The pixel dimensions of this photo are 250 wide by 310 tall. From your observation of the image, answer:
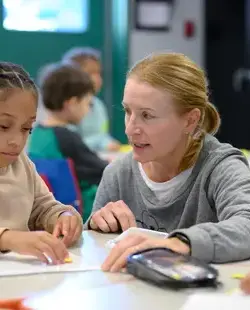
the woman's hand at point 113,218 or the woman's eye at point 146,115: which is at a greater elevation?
the woman's eye at point 146,115

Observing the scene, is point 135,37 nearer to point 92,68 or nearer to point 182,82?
point 92,68

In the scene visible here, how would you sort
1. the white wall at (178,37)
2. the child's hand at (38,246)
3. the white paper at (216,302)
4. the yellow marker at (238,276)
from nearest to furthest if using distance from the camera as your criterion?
the white paper at (216,302) < the yellow marker at (238,276) < the child's hand at (38,246) < the white wall at (178,37)

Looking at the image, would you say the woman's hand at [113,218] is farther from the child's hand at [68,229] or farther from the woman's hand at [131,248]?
the woman's hand at [131,248]

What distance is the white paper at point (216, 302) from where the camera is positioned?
105 cm

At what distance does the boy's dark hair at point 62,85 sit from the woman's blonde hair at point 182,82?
72.4 inches

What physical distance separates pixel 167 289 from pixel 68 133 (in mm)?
2194

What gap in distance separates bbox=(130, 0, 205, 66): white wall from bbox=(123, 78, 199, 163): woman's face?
13.8ft

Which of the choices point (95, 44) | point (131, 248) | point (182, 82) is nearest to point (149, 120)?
point (182, 82)

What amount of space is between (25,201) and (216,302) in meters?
0.65

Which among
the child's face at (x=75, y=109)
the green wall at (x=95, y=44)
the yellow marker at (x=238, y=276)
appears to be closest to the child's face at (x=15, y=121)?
the yellow marker at (x=238, y=276)

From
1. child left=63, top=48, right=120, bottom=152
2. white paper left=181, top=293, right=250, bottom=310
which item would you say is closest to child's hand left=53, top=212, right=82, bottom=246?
white paper left=181, top=293, right=250, bottom=310

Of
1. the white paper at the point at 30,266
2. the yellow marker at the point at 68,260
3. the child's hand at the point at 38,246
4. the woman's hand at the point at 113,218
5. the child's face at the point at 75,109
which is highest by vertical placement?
the child's hand at the point at 38,246

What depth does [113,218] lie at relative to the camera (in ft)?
5.47

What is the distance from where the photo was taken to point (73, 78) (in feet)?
11.7
